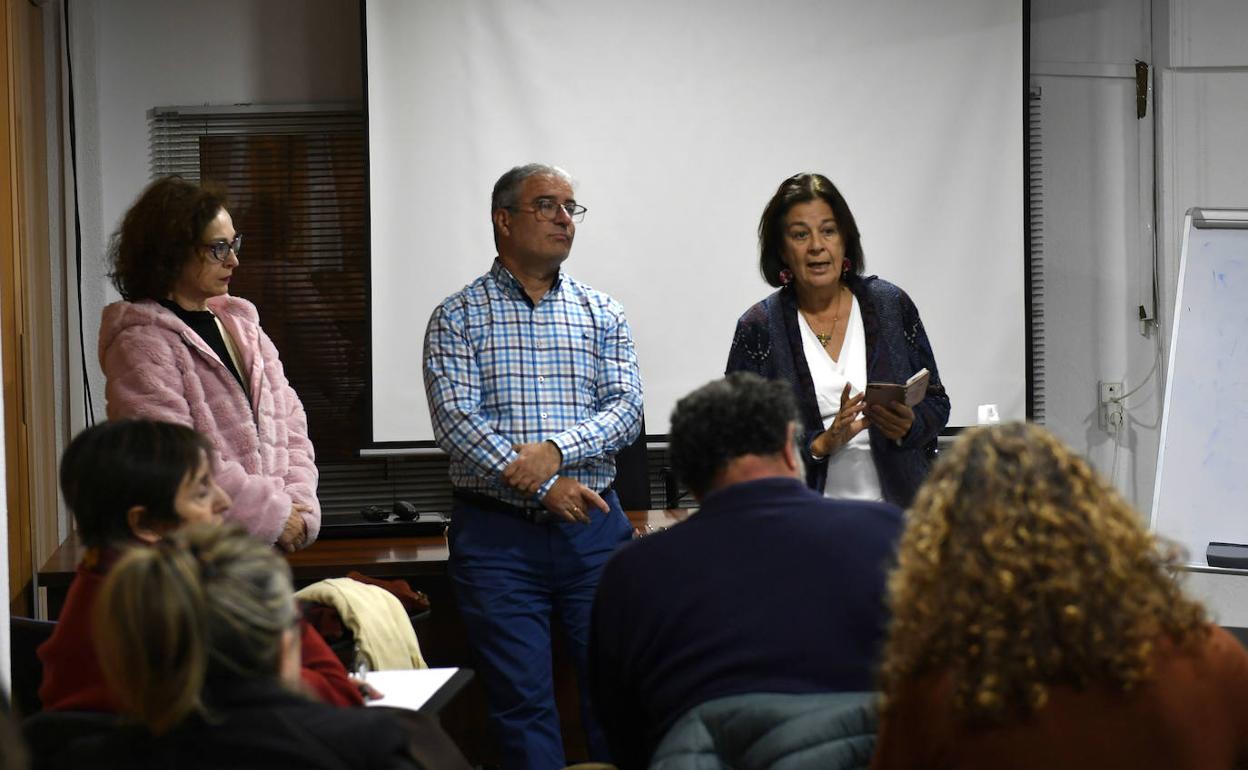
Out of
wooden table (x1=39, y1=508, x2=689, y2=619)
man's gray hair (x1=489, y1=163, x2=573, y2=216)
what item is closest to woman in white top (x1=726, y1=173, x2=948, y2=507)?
man's gray hair (x1=489, y1=163, x2=573, y2=216)

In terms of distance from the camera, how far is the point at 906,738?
148 cm

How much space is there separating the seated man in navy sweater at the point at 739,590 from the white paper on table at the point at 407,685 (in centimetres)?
26

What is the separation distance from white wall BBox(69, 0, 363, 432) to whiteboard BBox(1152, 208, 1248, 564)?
9.36 ft

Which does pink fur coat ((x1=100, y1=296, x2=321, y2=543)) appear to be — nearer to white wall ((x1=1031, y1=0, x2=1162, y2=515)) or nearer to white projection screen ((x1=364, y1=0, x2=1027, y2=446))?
white projection screen ((x1=364, y1=0, x2=1027, y2=446))

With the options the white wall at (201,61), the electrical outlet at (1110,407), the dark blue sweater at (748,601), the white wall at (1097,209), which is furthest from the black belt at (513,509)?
the electrical outlet at (1110,407)

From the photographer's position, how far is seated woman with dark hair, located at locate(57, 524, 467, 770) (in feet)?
4.52

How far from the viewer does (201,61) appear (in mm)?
4730

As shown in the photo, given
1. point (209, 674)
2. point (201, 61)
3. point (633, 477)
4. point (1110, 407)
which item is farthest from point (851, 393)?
point (201, 61)

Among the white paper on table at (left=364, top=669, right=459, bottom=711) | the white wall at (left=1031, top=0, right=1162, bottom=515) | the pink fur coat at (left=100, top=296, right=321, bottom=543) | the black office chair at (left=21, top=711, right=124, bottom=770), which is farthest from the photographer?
the white wall at (left=1031, top=0, right=1162, bottom=515)

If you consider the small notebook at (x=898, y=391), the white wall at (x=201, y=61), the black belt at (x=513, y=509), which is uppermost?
the white wall at (x=201, y=61)

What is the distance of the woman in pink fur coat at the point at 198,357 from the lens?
9.04 ft

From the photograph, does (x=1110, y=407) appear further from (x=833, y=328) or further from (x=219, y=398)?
(x=219, y=398)

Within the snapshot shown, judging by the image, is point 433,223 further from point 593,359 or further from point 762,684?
point 762,684

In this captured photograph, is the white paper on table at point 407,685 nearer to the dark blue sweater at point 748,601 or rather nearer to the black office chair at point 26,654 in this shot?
the dark blue sweater at point 748,601
